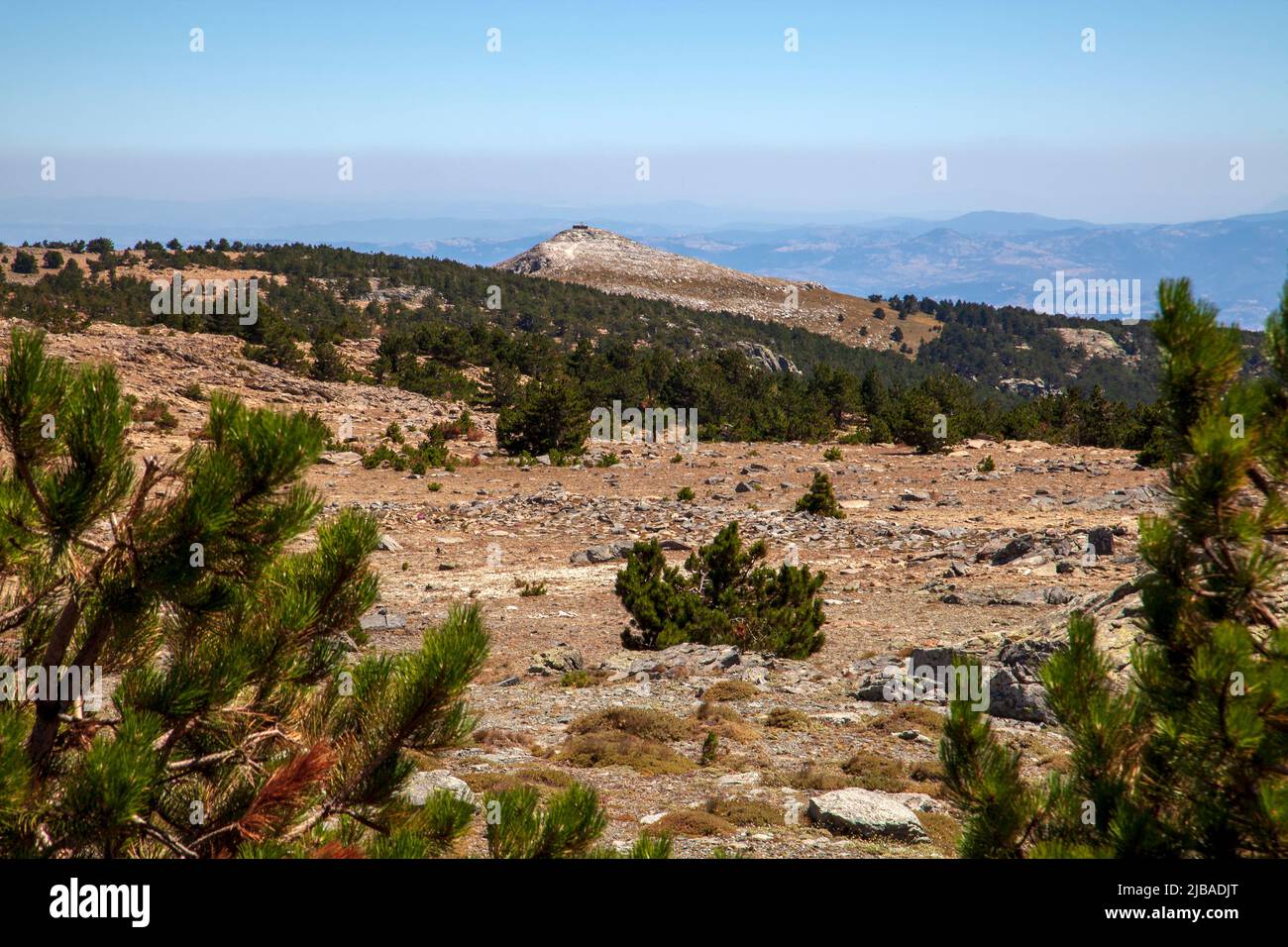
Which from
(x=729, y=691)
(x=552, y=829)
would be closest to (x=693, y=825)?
(x=552, y=829)

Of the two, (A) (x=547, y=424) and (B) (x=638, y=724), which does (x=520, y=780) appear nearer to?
(B) (x=638, y=724)

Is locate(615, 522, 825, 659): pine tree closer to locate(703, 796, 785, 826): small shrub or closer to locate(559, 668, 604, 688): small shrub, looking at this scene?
locate(559, 668, 604, 688): small shrub

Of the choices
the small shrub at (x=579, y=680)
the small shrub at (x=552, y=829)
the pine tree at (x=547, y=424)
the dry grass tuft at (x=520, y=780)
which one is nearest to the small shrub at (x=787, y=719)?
the small shrub at (x=579, y=680)

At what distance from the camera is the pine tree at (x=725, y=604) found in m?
12.9

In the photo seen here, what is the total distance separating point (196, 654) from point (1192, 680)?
11.7 feet

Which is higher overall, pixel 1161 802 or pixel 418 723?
pixel 418 723

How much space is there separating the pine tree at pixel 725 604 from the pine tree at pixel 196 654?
368 inches

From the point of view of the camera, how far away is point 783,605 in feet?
43.9

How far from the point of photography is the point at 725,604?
531 inches

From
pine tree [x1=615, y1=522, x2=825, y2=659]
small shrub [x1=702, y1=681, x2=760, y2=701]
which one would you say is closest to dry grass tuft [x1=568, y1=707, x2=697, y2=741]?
small shrub [x1=702, y1=681, x2=760, y2=701]
